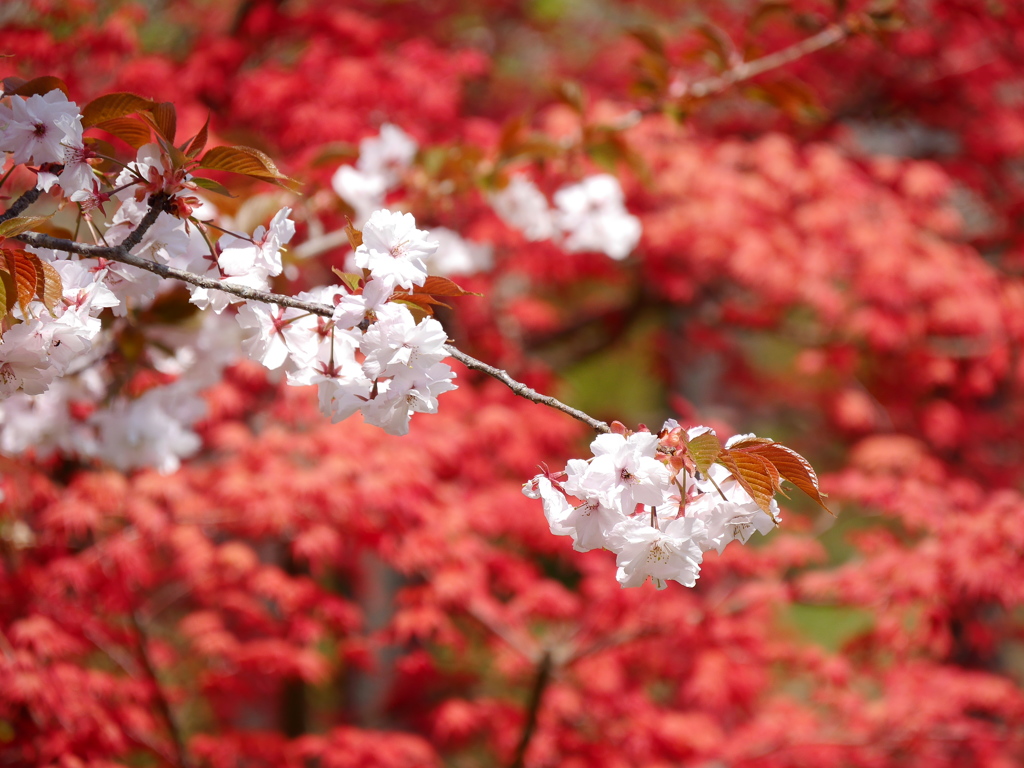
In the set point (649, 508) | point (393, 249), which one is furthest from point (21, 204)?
point (649, 508)

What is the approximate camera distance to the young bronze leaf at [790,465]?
894mm

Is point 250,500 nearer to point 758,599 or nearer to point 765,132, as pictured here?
point 758,599

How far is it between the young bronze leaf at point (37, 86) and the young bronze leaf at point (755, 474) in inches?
37.7

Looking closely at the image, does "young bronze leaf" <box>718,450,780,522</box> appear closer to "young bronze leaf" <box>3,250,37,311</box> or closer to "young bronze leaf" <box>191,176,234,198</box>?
"young bronze leaf" <box>191,176,234,198</box>

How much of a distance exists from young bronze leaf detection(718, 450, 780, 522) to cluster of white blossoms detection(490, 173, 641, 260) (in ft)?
5.65

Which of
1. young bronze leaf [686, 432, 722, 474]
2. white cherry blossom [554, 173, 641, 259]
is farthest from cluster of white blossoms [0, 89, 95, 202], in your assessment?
white cherry blossom [554, 173, 641, 259]

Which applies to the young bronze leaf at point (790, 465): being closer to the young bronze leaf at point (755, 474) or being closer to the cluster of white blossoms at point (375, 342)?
the young bronze leaf at point (755, 474)

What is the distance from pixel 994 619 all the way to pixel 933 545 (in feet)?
5.51

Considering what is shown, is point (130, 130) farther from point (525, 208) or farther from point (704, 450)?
point (525, 208)

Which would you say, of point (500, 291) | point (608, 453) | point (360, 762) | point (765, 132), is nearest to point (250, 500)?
point (360, 762)

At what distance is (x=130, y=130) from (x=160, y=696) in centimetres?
165

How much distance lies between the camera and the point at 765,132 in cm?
403

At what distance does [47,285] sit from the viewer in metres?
0.95

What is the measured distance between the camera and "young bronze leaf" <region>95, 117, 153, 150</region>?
Result: 3.50 feet
